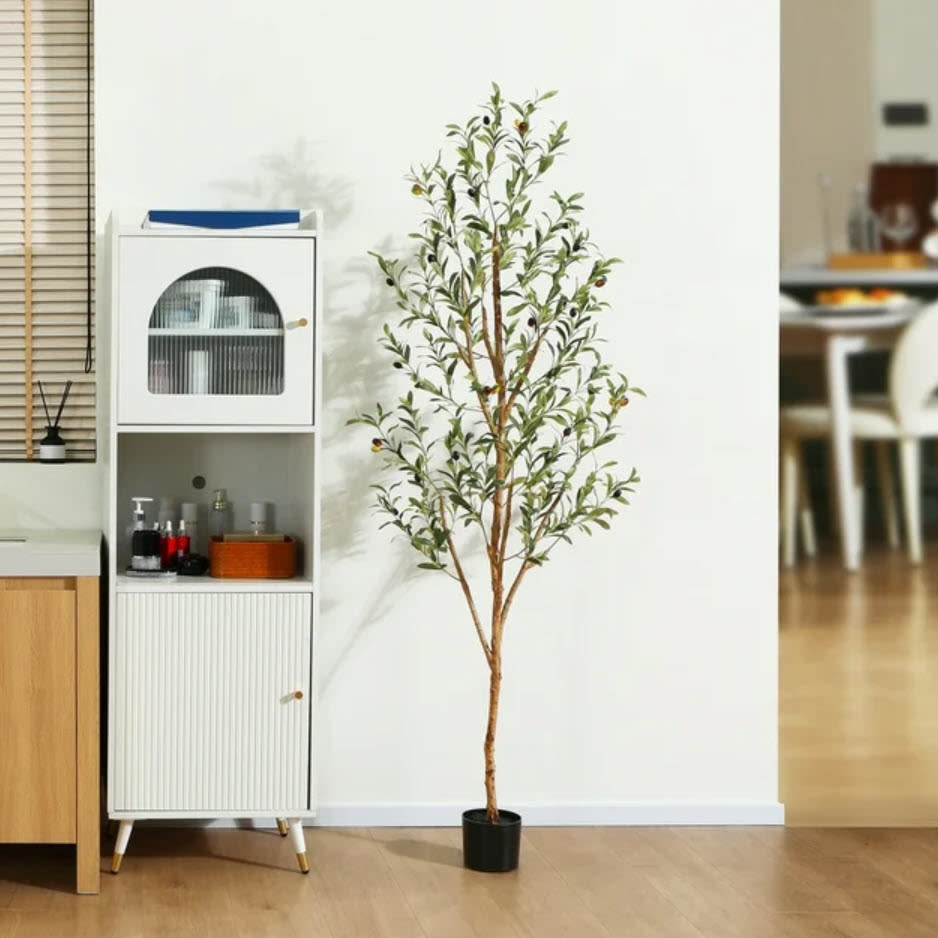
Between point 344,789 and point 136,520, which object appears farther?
point 344,789

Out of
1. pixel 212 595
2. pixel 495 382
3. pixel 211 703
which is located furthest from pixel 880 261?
pixel 211 703

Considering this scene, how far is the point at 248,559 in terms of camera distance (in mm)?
3656

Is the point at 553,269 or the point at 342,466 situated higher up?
the point at 553,269

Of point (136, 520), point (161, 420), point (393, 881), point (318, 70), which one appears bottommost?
point (393, 881)

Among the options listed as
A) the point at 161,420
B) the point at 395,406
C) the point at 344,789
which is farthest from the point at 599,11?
the point at 344,789

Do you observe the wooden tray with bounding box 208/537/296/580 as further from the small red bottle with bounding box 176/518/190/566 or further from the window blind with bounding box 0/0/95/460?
the window blind with bounding box 0/0/95/460

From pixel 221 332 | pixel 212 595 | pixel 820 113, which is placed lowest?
pixel 212 595

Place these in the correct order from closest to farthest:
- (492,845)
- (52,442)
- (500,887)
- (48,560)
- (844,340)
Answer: (48,560) → (500,887) → (492,845) → (52,442) → (844,340)

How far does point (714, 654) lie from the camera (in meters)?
4.04

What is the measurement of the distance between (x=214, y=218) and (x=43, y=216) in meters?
0.67

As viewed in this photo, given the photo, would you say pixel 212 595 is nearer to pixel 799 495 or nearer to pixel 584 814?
pixel 584 814

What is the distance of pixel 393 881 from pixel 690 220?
1.86m

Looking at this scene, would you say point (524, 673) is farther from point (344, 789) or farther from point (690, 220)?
point (690, 220)

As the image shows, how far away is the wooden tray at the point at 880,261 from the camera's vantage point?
4062 mm
